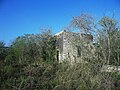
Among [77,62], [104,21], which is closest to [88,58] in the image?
[77,62]

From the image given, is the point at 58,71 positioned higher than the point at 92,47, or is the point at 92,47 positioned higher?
the point at 92,47

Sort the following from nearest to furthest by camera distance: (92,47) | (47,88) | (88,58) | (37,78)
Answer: (47,88) < (37,78) < (88,58) < (92,47)

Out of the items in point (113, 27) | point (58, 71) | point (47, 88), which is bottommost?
point (47, 88)

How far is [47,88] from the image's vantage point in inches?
301

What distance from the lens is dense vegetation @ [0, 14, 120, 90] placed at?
7750mm

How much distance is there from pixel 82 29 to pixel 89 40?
2.57 ft

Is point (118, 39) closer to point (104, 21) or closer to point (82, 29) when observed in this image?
point (104, 21)

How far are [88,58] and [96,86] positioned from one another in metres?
1.42

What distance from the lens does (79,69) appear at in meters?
8.13

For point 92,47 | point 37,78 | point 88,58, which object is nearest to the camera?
point 37,78

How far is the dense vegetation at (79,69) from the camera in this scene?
775 cm

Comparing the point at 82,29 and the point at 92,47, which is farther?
the point at 82,29

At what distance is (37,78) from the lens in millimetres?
8289

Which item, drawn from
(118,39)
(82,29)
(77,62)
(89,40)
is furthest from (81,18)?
(77,62)
